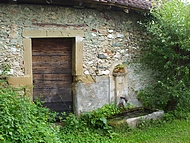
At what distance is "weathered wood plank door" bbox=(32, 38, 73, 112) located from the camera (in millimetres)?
4914

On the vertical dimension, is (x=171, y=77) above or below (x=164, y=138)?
above

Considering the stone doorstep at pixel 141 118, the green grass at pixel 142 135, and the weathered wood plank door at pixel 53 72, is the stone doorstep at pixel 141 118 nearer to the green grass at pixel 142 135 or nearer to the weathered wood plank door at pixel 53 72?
the green grass at pixel 142 135

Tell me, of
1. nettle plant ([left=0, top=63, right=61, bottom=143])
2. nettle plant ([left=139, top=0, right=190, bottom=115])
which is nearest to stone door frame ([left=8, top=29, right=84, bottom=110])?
nettle plant ([left=0, top=63, right=61, bottom=143])

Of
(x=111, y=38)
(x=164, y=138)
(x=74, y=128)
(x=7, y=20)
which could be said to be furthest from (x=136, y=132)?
(x=7, y=20)

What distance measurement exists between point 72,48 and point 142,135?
7.73 feet

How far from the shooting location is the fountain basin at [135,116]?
15.6 ft

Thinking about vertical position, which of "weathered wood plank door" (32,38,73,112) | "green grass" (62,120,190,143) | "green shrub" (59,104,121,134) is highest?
"weathered wood plank door" (32,38,73,112)

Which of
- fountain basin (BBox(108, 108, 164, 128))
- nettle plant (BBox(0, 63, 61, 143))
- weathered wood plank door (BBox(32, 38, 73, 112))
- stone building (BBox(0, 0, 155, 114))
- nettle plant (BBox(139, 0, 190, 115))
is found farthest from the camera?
nettle plant (BBox(139, 0, 190, 115))

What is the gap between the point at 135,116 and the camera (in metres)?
5.17

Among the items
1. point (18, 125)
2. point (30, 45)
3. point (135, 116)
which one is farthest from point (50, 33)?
point (135, 116)

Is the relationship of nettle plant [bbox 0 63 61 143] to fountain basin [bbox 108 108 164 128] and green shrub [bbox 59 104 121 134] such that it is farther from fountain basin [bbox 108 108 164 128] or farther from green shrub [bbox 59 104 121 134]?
fountain basin [bbox 108 108 164 128]

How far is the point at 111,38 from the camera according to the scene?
17.4 feet

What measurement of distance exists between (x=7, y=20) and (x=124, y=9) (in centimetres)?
248

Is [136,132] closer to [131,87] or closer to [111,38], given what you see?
[131,87]
